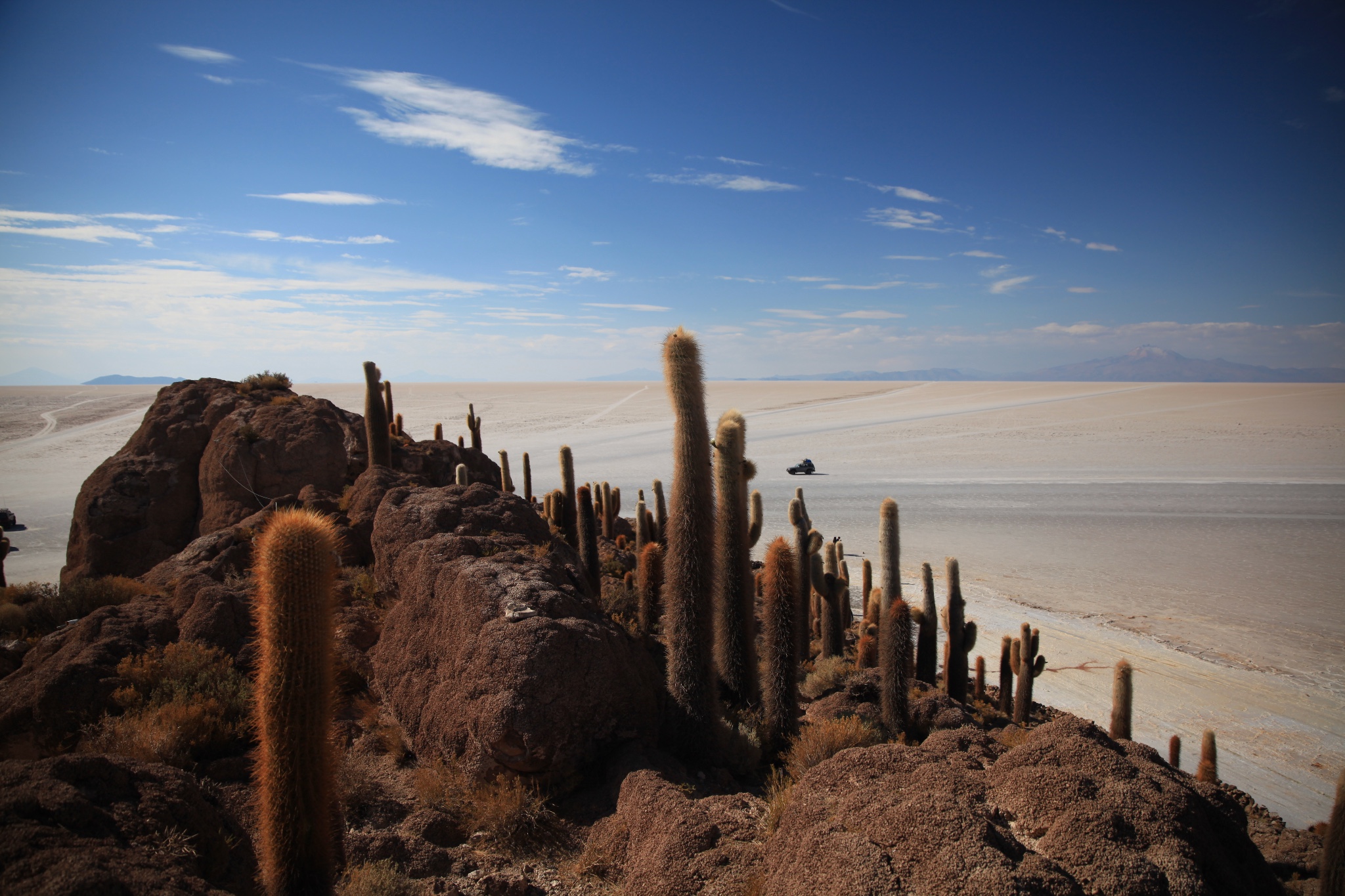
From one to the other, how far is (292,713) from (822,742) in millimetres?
4679

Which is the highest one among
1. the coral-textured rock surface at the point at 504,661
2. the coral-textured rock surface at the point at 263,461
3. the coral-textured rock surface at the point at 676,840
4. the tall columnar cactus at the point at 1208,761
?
the coral-textured rock surface at the point at 263,461

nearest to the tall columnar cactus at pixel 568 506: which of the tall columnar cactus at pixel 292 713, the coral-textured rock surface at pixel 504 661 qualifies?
the coral-textured rock surface at pixel 504 661

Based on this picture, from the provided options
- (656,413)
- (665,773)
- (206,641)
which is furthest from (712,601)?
(656,413)

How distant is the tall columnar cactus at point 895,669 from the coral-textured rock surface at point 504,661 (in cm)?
284

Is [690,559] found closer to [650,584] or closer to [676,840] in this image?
[676,840]

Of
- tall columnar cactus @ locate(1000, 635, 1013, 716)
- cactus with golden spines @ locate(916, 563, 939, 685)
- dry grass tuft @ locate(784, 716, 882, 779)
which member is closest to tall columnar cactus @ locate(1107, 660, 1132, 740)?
tall columnar cactus @ locate(1000, 635, 1013, 716)

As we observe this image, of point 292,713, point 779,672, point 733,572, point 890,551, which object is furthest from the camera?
point 890,551

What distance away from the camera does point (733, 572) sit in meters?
7.28

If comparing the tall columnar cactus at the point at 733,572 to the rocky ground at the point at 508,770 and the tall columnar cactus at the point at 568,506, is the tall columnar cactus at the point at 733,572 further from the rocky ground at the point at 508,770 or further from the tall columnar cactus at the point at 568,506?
the tall columnar cactus at the point at 568,506

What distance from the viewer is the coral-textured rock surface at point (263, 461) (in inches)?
460

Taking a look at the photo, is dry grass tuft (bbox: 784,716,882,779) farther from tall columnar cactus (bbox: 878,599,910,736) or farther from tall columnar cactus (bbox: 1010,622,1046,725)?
tall columnar cactus (bbox: 1010,622,1046,725)

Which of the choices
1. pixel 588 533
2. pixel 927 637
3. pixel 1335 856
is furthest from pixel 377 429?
pixel 1335 856

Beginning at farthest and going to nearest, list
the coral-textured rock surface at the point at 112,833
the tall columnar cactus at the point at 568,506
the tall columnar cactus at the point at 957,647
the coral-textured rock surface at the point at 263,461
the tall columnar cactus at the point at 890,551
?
the tall columnar cactus at the point at 568,506 < the coral-textured rock surface at the point at 263,461 < the tall columnar cactus at the point at 957,647 < the tall columnar cactus at the point at 890,551 < the coral-textured rock surface at the point at 112,833

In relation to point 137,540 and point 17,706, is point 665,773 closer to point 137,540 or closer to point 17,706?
point 17,706
